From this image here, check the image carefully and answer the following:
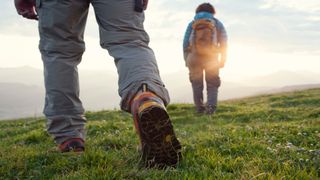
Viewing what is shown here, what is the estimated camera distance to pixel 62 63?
479 cm

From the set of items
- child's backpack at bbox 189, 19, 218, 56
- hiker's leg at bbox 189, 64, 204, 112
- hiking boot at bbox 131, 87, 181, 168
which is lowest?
hiking boot at bbox 131, 87, 181, 168

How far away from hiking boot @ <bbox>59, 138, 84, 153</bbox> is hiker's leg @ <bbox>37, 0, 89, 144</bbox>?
0.18 feet

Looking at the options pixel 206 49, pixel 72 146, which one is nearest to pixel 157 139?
pixel 72 146

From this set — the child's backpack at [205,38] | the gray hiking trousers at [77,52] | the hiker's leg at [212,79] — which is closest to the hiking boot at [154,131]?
the gray hiking trousers at [77,52]

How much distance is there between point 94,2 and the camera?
420 cm

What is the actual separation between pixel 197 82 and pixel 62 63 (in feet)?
32.3

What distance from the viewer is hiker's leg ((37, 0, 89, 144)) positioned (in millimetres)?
4477

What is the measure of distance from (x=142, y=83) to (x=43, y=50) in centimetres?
160

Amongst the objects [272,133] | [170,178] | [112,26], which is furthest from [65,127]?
[272,133]

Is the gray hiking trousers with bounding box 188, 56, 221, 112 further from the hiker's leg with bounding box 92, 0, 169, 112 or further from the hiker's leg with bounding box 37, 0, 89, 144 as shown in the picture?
the hiker's leg with bounding box 92, 0, 169, 112

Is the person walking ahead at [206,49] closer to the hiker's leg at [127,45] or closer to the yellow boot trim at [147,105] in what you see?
the hiker's leg at [127,45]

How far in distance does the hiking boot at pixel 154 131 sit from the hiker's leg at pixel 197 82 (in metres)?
10.4

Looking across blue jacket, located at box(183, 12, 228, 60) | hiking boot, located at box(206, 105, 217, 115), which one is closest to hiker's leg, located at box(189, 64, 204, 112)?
hiking boot, located at box(206, 105, 217, 115)

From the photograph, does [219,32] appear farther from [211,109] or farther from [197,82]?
[211,109]
